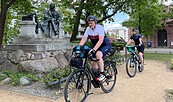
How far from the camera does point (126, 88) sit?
515 cm

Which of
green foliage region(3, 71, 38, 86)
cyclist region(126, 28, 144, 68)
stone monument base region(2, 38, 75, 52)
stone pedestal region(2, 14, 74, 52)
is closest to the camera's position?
green foliage region(3, 71, 38, 86)

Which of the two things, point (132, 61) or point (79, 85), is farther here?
point (132, 61)

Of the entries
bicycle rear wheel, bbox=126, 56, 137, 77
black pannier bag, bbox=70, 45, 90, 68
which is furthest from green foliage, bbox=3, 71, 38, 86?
bicycle rear wheel, bbox=126, 56, 137, 77

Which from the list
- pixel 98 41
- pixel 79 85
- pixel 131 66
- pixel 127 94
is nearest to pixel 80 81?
pixel 79 85

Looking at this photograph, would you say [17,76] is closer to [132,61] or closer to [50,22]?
[50,22]

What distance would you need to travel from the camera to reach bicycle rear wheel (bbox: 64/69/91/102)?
3756 mm

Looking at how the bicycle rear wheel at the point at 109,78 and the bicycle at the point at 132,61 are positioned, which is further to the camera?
the bicycle at the point at 132,61

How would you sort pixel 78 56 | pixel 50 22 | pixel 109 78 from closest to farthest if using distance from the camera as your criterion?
pixel 78 56 → pixel 109 78 → pixel 50 22

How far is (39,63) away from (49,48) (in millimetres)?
955

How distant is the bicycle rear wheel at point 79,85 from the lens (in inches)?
148

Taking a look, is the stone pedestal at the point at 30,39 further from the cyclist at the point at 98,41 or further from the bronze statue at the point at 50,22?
the cyclist at the point at 98,41

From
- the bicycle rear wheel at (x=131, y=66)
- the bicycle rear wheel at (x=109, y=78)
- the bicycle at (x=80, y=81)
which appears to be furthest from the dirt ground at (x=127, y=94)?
the bicycle rear wheel at (x=131, y=66)

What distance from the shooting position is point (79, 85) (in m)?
3.88

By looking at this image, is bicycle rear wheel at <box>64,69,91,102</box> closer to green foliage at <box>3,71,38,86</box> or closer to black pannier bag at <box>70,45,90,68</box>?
black pannier bag at <box>70,45,90,68</box>
